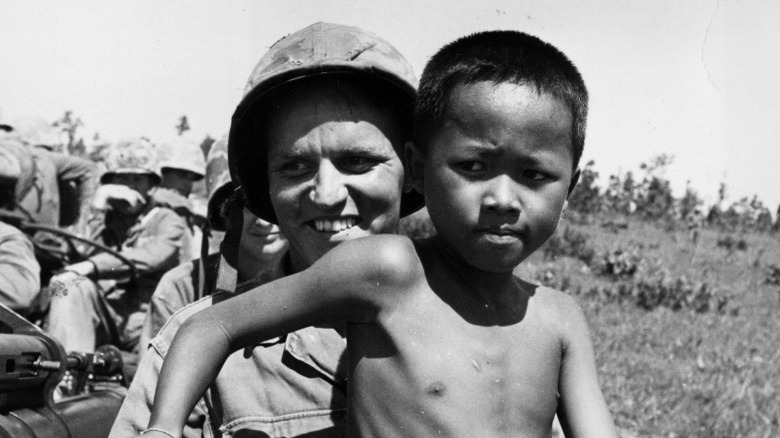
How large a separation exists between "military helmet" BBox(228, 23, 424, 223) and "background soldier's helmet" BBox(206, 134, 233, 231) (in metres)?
1.25

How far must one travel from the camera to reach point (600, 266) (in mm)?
9719

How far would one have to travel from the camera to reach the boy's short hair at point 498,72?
1988 mm

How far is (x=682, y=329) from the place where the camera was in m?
7.76

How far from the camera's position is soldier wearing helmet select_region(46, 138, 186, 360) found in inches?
235

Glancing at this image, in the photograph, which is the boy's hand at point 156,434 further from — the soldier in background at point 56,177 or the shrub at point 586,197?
the shrub at point 586,197

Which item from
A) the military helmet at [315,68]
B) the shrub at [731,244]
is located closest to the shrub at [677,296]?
the shrub at [731,244]

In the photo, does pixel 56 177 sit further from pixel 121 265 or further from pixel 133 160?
pixel 121 265

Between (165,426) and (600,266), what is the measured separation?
8.44 m

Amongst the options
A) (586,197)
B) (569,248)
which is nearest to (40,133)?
(569,248)

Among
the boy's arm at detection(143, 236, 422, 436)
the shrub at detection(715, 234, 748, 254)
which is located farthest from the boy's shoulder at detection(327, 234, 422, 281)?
the shrub at detection(715, 234, 748, 254)

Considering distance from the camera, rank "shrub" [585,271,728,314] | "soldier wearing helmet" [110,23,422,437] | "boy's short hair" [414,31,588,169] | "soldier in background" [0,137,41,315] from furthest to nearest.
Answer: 1. "shrub" [585,271,728,314]
2. "soldier in background" [0,137,41,315]
3. "soldier wearing helmet" [110,23,422,437]
4. "boy's short hair" [414,31,588,169]

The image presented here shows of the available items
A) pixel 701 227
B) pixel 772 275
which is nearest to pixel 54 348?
pixel 772 275

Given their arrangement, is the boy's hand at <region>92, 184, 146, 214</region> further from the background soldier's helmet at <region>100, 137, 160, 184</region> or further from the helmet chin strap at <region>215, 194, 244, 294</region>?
the helmet chin strap at <region>215, 194, 244, 294</region>

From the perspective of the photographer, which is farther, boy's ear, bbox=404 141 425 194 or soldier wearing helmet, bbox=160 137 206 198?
soldier wearing helmet, bbox=160 137 206 198
